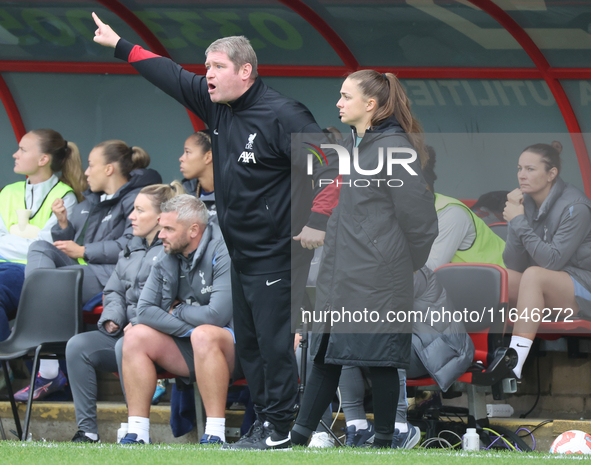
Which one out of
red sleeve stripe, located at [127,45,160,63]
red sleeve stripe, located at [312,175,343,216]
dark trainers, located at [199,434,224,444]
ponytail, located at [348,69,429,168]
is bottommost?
dark trainers, located at [199,434,224,444]

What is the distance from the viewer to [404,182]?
3439 mm

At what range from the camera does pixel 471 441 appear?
4086mm

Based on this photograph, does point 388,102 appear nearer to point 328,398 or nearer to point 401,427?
point 328,398

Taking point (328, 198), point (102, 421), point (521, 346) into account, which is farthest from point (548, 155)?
point (102, 421)

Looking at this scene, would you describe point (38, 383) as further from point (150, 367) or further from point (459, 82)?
point (459, 82)

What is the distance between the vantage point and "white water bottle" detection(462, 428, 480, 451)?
4.07 m

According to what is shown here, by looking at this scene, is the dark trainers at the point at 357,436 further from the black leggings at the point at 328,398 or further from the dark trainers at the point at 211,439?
the black leggings at the point at 328,398

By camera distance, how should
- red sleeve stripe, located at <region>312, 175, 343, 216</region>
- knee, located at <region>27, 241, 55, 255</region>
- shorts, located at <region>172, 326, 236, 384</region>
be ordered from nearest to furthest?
1. red sleeve stripe, located at <region>312, 175, 343, 216</region>
2. shorts, located at <region>172, 326, 236, 384</region>
3. knee, located at <region>27, 241, 55, 255</region>

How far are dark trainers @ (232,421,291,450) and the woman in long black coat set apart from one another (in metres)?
0.14

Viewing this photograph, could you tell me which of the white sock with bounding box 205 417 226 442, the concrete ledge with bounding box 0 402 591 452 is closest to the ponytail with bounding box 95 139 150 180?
the concrete ledge with bounding box 0 402 591 452

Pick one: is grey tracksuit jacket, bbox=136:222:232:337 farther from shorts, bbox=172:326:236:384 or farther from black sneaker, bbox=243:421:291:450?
black sneaker, bbox=243:421:291:450

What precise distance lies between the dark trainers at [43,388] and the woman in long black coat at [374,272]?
8.28 ft

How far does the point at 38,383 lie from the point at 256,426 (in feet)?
7.46

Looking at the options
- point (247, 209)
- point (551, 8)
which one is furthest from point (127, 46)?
point (551, 8)
